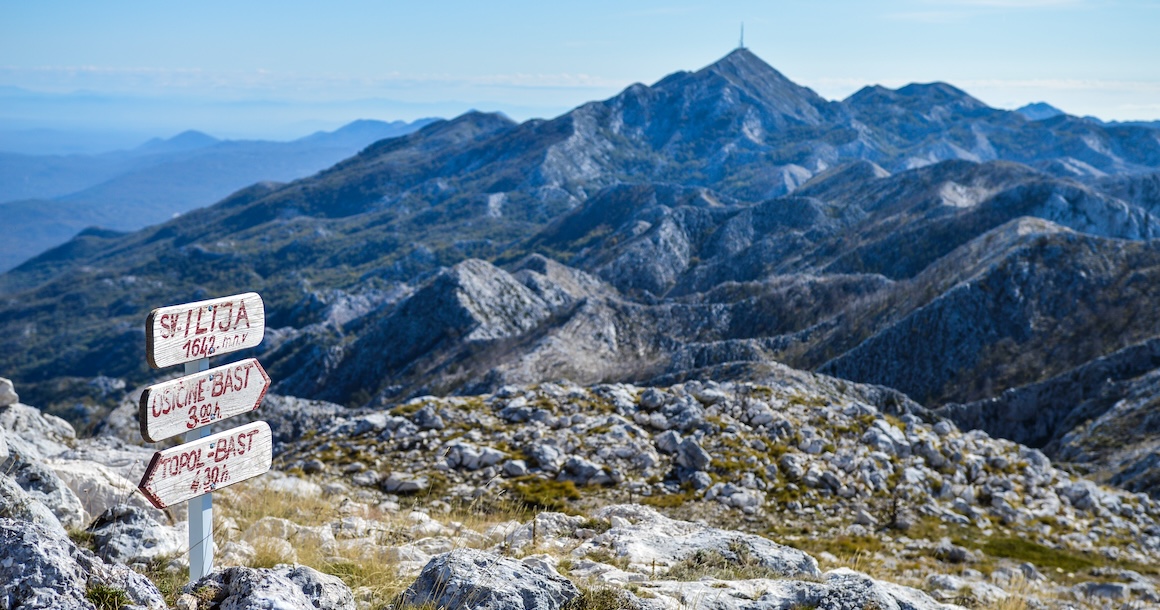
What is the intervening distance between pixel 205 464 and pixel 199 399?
0.66m

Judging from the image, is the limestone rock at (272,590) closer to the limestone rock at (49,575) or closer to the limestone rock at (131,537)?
the limestone rock at (49,575)

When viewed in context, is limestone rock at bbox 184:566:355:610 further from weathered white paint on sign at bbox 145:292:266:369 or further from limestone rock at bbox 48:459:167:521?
limestone rock at bbox 48:459:167:521

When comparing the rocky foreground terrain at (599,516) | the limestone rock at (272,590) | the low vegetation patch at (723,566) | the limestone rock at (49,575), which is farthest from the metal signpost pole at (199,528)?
the low vegetation patch at (723,566)

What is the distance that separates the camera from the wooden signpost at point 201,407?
22.6ft

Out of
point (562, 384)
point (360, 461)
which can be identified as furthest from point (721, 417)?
point (360, 461)

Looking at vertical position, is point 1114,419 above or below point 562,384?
below

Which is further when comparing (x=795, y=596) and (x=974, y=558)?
(x=974, y=558)

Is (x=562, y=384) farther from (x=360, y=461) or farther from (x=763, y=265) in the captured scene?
(x=763, y=265)

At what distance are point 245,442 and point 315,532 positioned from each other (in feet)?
12.5

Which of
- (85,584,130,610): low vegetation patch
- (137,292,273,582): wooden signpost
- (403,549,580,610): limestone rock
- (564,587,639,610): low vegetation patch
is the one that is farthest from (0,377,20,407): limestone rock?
(564,587,639,610): low vegetation patch

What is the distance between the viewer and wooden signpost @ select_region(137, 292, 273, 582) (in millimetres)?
6875

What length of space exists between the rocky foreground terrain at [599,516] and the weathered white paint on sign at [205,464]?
0.81 meters

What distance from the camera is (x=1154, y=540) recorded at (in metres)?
18.3

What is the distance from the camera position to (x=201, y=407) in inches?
288
